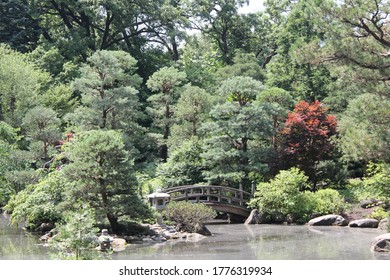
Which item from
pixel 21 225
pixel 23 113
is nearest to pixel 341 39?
pixel 21 225

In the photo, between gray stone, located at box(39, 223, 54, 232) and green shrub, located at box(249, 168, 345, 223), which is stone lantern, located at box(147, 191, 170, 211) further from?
green shrub, located at box(249, 168, 345, 223)

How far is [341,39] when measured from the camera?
15.2m

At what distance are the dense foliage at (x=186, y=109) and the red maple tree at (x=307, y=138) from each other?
0.14 ft

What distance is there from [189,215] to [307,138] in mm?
6985

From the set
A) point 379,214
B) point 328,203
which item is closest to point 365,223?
point 379,214

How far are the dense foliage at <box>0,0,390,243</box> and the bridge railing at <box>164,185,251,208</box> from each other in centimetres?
46

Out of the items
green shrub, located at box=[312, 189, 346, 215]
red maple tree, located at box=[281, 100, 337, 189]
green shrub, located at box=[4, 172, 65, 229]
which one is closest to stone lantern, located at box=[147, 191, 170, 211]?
green shrub, located at box=[4, 172, 65, 229]

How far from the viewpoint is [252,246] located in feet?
48.2

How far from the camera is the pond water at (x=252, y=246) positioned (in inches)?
514

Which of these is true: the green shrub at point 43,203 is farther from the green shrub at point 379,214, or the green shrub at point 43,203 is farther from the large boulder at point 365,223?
the green shrub at point 379,214

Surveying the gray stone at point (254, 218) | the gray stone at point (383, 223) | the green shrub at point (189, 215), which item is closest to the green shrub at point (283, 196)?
the gray stone at point (254, 218)

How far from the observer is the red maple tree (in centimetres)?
2169

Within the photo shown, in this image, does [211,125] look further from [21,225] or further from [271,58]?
[271,58]

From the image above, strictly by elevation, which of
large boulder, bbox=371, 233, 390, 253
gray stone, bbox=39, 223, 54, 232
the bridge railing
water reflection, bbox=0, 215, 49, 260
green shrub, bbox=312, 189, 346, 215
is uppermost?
the bridge railing
